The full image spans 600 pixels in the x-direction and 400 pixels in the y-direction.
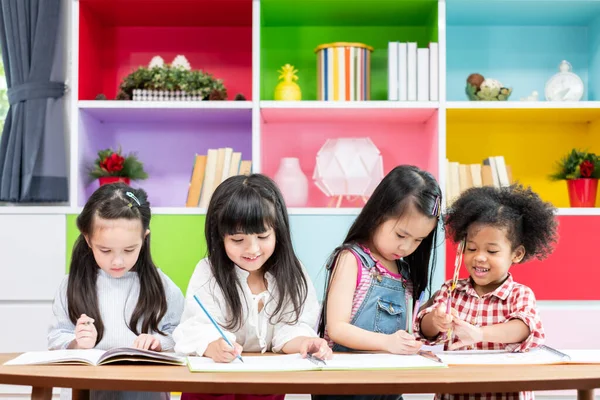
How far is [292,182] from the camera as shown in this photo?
3.04 m

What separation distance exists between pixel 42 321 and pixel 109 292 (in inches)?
44.6

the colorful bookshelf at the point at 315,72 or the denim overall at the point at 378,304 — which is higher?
the colorful bookshelf at the point at 315,72

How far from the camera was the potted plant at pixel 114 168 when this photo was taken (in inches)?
115

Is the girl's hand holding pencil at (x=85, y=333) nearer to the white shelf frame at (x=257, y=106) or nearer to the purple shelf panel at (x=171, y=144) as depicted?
the white shelf frame at (x=257, y=106)

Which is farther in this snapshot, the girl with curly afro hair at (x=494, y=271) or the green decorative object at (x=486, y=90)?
the green decorative object at (x=486, y=90)

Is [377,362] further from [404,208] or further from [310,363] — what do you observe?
[404,208]

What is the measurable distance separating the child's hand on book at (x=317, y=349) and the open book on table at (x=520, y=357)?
0.79ft

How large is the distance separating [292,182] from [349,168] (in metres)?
0.25

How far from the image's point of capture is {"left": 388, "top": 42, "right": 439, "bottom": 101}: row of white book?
289cm

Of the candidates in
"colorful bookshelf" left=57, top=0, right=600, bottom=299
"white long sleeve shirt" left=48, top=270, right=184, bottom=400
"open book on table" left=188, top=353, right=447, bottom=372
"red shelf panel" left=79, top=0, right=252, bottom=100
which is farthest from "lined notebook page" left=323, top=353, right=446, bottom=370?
"red shelf panel" left=79, top=0, right=252, bottom=100

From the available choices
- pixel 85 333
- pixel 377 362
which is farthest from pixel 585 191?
pixel 85 333

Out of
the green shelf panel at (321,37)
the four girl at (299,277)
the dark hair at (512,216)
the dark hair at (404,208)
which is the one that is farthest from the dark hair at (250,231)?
the green shelf panel at (321,37)

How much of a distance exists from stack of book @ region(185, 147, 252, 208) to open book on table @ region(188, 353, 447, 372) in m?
1.55

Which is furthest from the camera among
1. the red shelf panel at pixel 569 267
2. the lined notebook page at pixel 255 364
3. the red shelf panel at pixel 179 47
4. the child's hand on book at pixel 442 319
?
the red shelf panel at pixel 179 47
